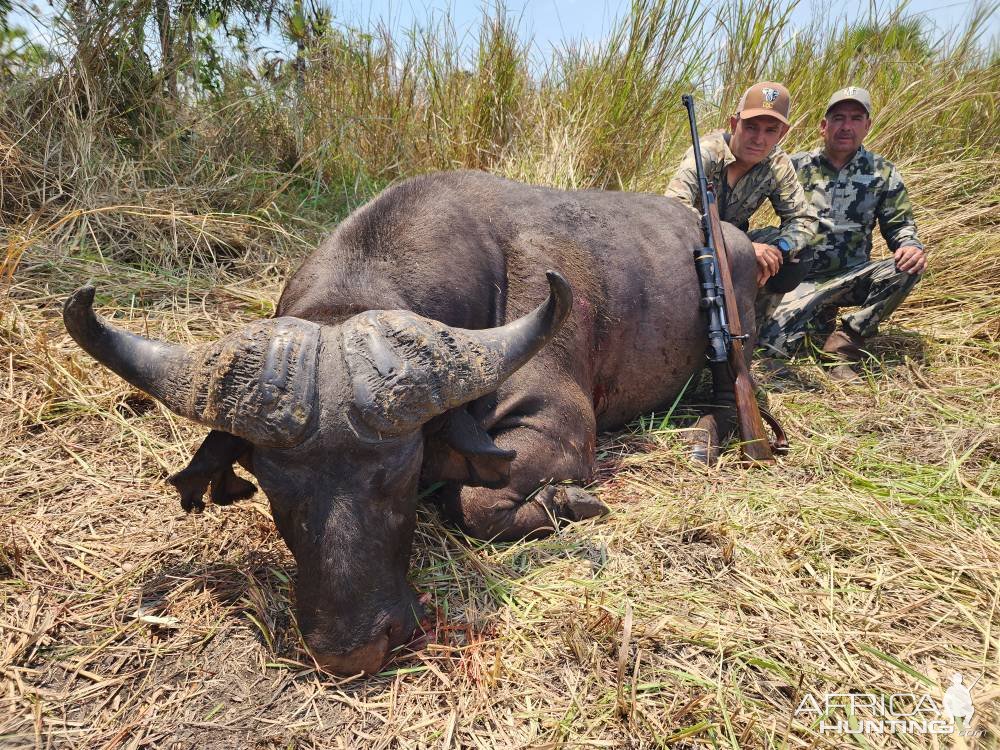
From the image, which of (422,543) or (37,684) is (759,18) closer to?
(422,543)

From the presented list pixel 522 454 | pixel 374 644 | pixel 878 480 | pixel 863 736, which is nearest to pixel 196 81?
pixel 522 454

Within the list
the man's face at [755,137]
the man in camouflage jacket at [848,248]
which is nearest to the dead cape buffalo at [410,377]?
the man's face at [755,137]

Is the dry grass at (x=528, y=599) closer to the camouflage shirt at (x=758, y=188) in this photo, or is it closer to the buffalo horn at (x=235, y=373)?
the buffalo horn at (x=235, y=373)

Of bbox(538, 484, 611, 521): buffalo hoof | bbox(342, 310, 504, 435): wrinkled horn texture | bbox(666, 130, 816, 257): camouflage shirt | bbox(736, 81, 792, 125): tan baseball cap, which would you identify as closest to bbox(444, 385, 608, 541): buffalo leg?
bbox(538, 484, 611, 521): buffalo hoof

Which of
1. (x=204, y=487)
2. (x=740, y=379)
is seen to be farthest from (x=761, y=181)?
(x=204, y=487)

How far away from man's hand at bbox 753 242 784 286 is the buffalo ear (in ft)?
10.2

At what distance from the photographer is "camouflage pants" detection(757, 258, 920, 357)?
5.16 meters

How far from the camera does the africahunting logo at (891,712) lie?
1.93 metres

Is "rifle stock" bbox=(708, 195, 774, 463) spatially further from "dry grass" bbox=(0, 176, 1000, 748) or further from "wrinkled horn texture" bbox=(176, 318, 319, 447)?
"wrinkled horn texture" bbox=(176, 318, 319, 447)

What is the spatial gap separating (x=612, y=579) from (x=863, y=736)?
37.2 inches

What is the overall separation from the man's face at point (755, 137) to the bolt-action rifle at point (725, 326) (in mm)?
759

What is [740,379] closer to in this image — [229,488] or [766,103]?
[766,103]

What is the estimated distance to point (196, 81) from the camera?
18.9 feet

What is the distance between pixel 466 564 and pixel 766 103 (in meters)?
4.12
